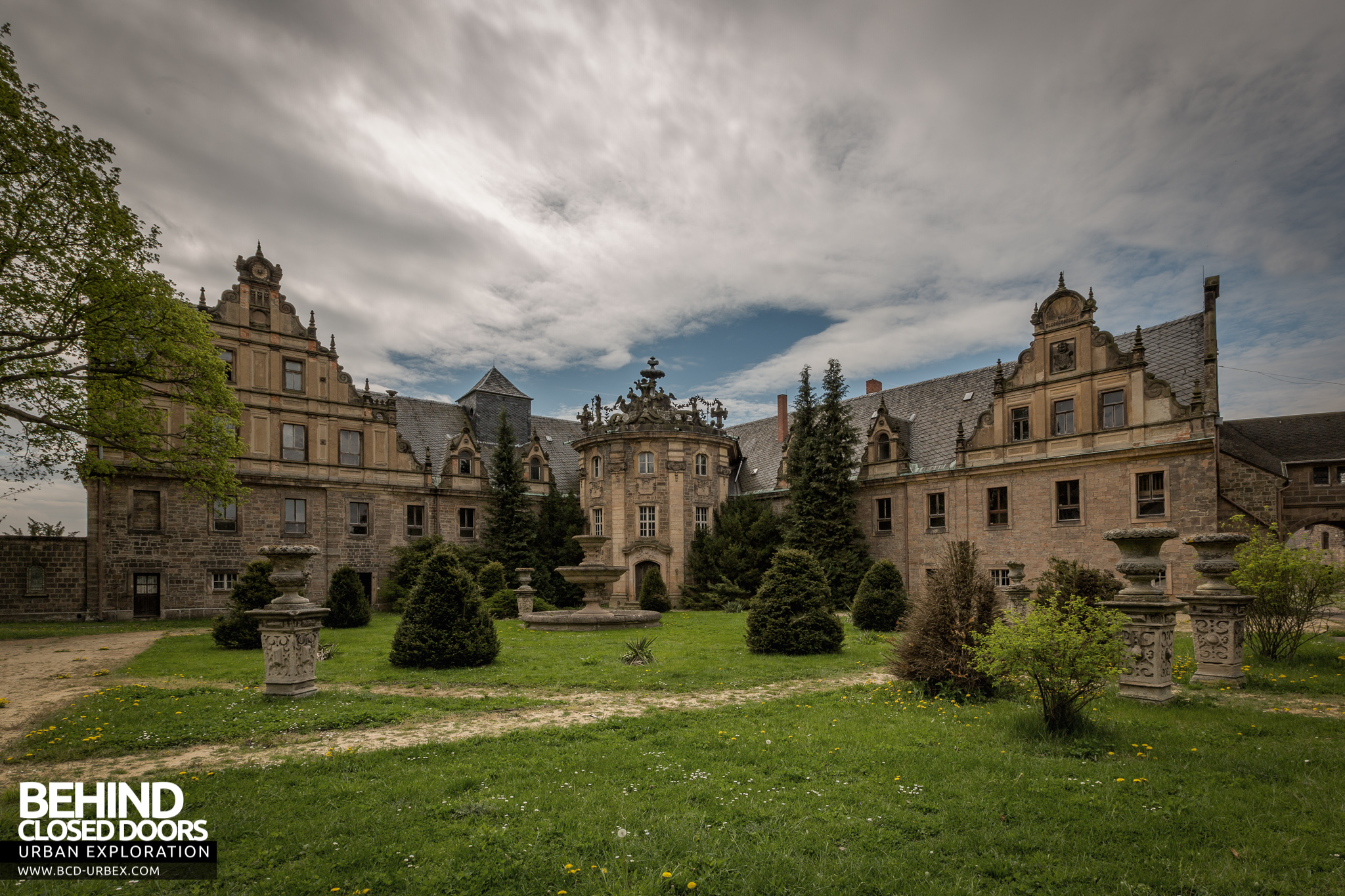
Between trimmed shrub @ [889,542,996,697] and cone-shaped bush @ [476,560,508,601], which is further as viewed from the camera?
cone-shaped bush @ [476,560,508,601]

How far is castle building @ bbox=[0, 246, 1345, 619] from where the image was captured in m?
25.0

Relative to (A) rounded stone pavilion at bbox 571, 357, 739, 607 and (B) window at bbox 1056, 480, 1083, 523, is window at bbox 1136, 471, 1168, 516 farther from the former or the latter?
(A) rounded stone pavilion at bbox 571, 357, 739, 607

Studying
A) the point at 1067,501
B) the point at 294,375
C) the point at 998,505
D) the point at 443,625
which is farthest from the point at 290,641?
the point at 1067,501

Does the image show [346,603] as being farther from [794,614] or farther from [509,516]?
[794,614]

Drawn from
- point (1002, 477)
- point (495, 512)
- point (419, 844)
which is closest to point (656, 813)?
point (419, 844)

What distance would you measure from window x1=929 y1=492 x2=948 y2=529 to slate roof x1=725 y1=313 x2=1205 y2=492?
1.39 meters

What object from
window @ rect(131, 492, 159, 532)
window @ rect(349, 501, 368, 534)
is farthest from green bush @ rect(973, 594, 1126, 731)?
window @ rect(131, 492, 159, 532)

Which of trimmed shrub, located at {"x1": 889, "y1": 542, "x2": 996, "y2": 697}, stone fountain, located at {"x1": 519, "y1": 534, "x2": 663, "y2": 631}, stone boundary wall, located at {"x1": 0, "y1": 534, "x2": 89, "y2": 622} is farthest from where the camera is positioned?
stone boundary wall, located at {"x1": 0, "y1": 534, "x2": 89, "y2": 622}

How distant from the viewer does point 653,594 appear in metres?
31.3

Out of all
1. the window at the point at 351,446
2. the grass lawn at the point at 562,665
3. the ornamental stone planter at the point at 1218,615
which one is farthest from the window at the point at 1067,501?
the window at the point at 351,446

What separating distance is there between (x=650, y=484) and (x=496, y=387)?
12.5 m

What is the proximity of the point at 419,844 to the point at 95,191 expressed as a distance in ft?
69.6

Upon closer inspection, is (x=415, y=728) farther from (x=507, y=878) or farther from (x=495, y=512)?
(x=495, y=512)

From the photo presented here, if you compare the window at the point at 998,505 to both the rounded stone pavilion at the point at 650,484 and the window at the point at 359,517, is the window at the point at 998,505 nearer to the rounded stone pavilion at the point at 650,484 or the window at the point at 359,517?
the rounded stone pavilion at the point at 650,484
